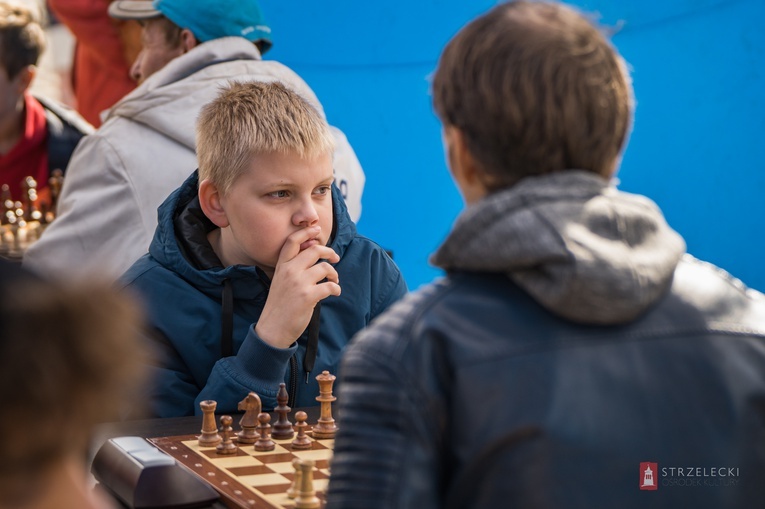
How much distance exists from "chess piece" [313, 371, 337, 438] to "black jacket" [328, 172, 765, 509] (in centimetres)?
80

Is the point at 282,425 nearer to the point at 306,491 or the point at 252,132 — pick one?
the point at 306,491

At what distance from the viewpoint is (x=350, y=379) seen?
1186 millimetres

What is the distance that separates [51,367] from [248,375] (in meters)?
1.44

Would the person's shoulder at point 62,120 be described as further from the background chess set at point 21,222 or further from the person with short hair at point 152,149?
the person with short hair at point 152,149

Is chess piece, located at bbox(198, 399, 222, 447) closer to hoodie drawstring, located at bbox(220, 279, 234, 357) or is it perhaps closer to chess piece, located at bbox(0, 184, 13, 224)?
hoodie drawstring, located at bbox(220, 279, 234, 357)

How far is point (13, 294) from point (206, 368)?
1.60 m

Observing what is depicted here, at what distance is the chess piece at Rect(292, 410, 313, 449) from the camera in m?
1.91

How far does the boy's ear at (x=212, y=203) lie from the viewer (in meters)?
2.53

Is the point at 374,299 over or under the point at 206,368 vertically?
over

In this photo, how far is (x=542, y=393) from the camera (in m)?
1.15

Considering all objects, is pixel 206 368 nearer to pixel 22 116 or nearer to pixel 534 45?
pixel 534 45

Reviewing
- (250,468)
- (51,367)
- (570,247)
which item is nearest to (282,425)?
(250,468)

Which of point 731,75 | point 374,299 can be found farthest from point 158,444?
point 731,75

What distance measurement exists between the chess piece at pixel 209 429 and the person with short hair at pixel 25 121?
2.95 meters
